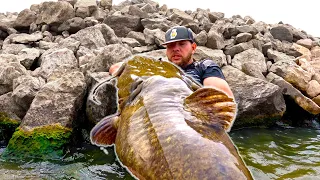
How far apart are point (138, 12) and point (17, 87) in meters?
7.49

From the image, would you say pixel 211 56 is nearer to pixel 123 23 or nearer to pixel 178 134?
Result: pixel 123 23

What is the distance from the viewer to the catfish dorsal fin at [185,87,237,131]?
1900 mm

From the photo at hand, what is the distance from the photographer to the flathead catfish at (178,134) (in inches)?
62.1

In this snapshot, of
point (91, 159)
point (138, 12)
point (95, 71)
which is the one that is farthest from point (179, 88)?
point (138, 12)

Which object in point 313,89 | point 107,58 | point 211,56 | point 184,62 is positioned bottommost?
point 313,89

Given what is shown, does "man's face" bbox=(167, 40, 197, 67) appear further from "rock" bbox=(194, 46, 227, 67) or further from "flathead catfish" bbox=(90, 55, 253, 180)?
"rock" bbox=(194, 46, 227, 67)

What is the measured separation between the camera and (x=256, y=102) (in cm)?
818

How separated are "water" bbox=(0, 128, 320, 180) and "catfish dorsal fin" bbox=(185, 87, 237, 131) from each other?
338 centimetres

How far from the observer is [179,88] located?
7.50ft

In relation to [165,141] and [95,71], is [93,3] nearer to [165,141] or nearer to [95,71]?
[95,71]

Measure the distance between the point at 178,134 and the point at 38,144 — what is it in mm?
4723

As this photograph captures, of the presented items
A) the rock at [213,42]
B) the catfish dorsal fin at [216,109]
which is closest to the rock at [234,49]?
the rock at [213,42]

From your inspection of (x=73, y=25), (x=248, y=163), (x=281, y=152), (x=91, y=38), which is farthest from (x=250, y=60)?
(x=73, y=25)

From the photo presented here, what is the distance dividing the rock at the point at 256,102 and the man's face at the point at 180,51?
3575 millimetres
